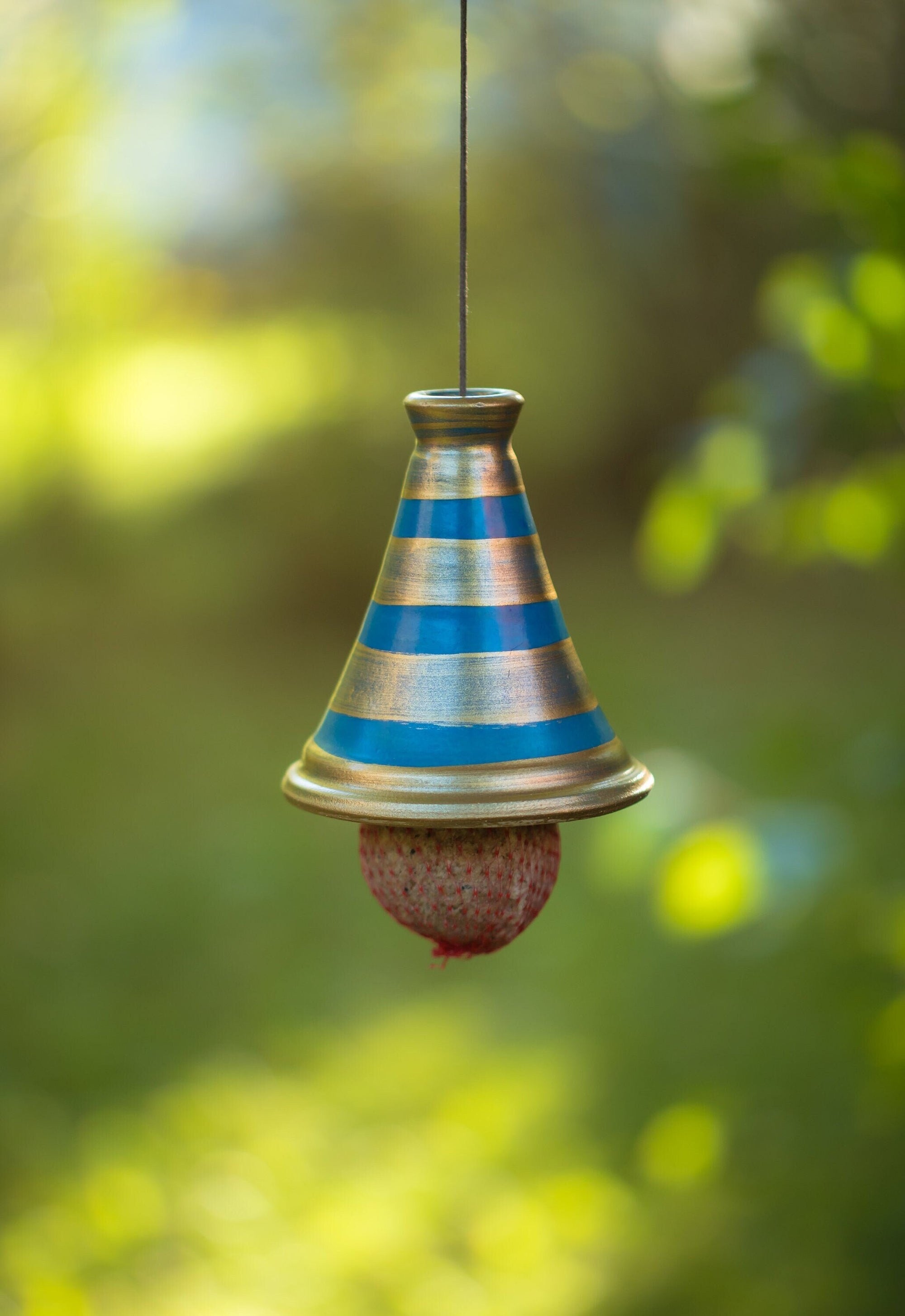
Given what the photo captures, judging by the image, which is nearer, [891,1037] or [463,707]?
[463,707]

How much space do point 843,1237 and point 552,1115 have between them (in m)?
0.61

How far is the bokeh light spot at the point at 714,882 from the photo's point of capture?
A: 1276 millimetres

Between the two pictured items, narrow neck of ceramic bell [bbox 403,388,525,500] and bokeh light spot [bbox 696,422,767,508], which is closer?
narrow neck of ceramic bell [bbox 403,388,525,500]

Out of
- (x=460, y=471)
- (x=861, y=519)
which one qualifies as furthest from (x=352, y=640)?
(x=460, y=471)

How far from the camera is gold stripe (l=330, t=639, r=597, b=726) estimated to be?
804 mm

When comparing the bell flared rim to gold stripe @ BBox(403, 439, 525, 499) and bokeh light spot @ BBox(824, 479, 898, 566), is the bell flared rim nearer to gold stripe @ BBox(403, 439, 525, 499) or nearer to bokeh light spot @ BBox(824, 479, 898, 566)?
gold stripe @ BBox(403, 439, 525, 499)

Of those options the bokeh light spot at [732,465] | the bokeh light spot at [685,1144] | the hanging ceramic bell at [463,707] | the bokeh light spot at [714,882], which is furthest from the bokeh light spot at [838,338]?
the bokeh light spot at [685,1144]

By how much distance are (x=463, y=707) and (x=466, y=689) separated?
0.04 feet

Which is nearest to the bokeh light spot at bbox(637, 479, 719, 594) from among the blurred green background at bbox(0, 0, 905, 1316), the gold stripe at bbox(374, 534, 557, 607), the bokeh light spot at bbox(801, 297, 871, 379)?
the bokeh light spot at bbox(801, 297, 871, 379)

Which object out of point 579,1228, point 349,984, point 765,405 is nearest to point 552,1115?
point 579,1228

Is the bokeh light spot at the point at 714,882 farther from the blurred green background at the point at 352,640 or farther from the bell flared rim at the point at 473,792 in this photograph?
the blurred green background at the point at 352,640

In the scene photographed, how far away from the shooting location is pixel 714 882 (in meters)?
1.29

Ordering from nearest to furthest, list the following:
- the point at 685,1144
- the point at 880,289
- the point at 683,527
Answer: the point at 880,289
the point at 683,527
the point at 685,1144

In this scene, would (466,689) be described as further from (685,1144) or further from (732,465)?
(685,1144)
